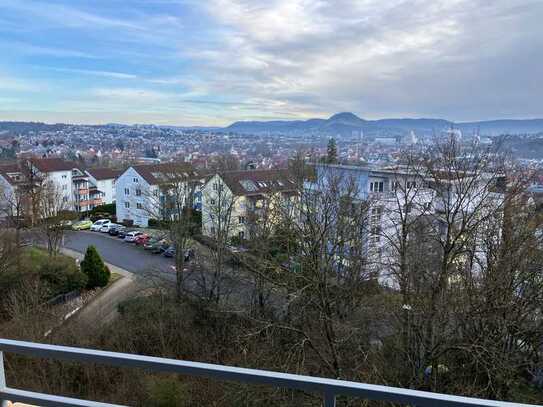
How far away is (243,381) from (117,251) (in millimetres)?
26943

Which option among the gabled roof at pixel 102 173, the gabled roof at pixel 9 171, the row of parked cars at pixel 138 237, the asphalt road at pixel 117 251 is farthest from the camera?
the gabled roof at pixel 102 173

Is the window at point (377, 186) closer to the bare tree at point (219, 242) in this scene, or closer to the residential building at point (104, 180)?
the bare tree at point (219, 242)

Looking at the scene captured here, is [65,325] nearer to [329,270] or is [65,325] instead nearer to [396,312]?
[329,270]

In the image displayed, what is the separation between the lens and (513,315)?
820 centimetres

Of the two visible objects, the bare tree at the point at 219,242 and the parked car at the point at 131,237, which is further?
the parked car at the point at 131,237

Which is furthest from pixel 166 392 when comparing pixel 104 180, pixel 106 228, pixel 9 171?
pixel 104 180

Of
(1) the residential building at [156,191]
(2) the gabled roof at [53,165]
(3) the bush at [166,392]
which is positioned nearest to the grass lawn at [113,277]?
(1) the residential building at [156,191]

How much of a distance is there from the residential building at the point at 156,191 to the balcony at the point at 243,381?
678 inches

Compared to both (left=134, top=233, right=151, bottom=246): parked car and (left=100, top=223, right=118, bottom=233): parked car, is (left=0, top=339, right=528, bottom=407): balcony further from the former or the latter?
(left=100, top=223, right=118, bottom=233): parked car

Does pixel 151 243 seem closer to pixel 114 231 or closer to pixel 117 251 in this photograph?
pixel 117 251

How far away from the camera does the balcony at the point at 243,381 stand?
1.25 m

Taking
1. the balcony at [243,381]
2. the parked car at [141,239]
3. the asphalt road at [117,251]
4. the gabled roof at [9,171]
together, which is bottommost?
the asphalt road at [117,251]

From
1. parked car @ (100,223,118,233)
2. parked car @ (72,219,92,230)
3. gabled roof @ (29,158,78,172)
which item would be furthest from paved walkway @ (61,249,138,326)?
gabled roof @ (29,158,78,172)

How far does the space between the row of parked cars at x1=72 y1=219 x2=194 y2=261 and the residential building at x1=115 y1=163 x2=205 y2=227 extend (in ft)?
5.32
